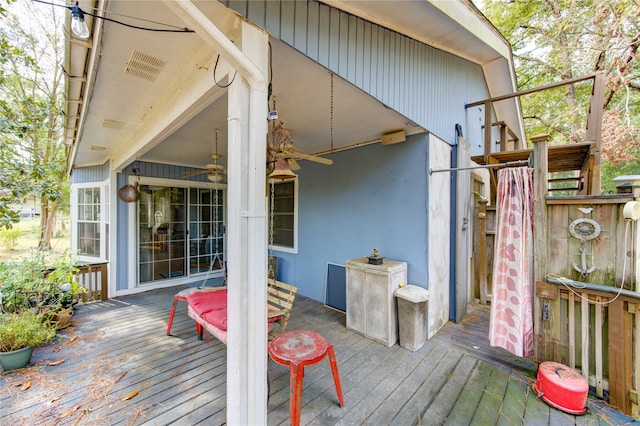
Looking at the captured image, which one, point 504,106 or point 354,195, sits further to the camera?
point 504,106

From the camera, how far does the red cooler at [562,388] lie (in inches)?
75.0

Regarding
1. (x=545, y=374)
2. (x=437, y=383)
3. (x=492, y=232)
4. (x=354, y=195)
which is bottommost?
(x=437, y=383)

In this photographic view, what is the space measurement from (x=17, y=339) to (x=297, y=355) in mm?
2962

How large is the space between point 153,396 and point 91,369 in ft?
3.06

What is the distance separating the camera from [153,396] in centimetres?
206

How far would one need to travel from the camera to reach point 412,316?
2789 millimetres

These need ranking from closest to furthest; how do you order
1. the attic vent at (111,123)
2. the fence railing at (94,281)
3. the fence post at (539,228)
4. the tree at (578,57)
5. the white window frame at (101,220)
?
the fence post at (539,228) < the attic vent at (111,123) < the fence railing at (94,281) < the white window frame at (101,220) < the tree at (578,57)

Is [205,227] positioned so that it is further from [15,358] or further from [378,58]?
[378,58]

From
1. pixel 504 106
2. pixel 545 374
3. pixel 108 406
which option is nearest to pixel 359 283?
pixel 545 374

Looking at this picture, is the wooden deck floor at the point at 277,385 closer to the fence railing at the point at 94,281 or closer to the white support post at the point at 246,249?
the white support post at the point at 246,249

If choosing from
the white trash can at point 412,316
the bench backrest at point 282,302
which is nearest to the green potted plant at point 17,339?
the bench backrest at point 282,302

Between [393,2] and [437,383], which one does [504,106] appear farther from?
[437,383]

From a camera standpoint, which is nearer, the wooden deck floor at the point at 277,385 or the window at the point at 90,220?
the wooden deck floor at the point at 277,385

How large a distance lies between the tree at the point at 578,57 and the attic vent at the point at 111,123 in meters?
8.23
